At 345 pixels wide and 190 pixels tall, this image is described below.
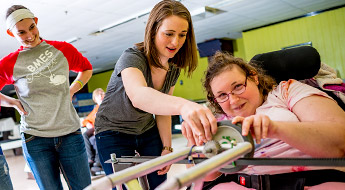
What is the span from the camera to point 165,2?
1.33 metres

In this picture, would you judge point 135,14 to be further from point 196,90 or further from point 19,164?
point 196,90

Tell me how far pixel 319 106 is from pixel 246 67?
15.5 inches

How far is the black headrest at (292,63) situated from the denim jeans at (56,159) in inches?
42.5

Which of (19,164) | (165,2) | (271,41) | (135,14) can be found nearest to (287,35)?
(271,41)

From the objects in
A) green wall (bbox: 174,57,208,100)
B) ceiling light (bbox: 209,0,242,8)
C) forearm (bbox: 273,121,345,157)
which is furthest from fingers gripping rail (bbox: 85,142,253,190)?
green wall (bbox: 174,57,208,100)

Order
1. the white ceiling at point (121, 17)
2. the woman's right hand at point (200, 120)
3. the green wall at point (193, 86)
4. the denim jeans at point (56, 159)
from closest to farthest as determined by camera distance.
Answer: the woman's right hand at point (200, 120) → the denim jeans at point (56, 159) → the white ceiling at point (121, 17) → the green wall at point (193, 86)

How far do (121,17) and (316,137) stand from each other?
5.76 metres

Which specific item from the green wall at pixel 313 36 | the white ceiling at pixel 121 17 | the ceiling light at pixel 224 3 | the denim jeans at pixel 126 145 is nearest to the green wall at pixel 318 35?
the green wall at pixel 313 36

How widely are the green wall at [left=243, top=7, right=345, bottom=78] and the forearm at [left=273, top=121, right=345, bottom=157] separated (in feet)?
25.7

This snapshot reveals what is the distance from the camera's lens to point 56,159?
1.72 metres

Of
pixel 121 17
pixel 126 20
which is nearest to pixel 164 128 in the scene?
pixel 121 17

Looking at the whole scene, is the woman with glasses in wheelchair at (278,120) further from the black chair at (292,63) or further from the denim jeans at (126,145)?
the denim jeans at (126,145)

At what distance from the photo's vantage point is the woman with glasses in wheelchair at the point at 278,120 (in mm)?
886

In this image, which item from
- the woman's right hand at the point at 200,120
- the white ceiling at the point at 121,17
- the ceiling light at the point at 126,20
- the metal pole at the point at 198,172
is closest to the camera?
the metal pole at the point at 198,172
